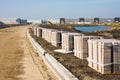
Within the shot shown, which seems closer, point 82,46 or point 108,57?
point 108,57

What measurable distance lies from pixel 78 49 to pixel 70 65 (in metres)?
1.70

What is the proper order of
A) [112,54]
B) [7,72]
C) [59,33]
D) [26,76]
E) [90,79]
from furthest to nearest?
1. [59,33]
2. [7,72]
3. [26,76]
4. [112,54]
5. [90,79]

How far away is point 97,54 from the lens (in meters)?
12.9

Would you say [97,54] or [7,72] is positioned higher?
[97,54]

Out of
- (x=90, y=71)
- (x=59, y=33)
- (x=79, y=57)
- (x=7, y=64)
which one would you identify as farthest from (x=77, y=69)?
(x=59, y=33)

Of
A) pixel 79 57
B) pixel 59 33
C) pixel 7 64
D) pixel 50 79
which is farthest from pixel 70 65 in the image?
pixel 59 33

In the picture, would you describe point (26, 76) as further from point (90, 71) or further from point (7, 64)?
point (7, 64)

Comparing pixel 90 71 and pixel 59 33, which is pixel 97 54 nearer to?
pixel 90 71

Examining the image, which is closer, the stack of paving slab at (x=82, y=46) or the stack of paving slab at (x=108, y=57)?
the stack of paving slab at (x=108, y=57)

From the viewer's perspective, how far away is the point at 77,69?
45.3 ft

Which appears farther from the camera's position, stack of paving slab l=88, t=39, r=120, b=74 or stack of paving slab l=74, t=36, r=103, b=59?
stack of paving slab l=74, t=36, r=103, b=59

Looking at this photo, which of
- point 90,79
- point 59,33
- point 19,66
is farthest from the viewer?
point 59,33

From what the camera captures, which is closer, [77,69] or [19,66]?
[77,69]

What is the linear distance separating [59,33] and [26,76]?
39.1ft
